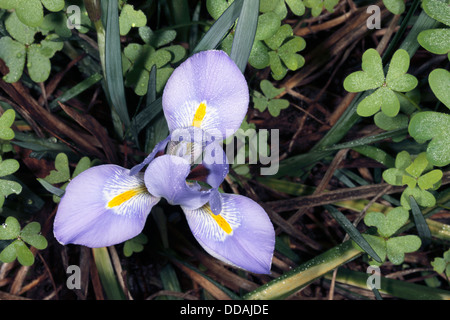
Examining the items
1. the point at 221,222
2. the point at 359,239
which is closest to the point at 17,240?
the point at 221,222

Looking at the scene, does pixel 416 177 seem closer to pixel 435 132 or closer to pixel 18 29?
Result: pixel 435 132

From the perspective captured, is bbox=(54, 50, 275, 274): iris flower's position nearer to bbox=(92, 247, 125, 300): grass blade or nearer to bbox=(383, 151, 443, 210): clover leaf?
bbox=(92, 247, 125, 300): grass blade

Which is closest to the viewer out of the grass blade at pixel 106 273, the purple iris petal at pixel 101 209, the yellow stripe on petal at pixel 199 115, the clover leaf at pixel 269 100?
the purple iris petal at pixel 101 209

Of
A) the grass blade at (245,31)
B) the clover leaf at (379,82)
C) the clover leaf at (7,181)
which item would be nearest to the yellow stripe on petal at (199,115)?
the grass blade at (245,31)

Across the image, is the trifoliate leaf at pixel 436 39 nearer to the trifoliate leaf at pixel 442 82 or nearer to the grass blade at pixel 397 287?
the trifoliate leaf at pixel 442 82

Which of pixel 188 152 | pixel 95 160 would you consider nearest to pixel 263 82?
pixel 188 152

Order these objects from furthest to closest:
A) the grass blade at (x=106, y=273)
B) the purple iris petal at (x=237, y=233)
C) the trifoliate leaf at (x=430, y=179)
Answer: the grass blade at (x=106, y=273), the trifoliate leaf at (x=430, y=179), the purple iris petal at (x=237, y=233)

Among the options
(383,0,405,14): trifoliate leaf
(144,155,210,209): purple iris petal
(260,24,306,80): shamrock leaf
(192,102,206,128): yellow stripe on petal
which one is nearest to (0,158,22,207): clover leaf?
(144,155,210,209): purple iris petal

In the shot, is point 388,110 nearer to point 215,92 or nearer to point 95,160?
point 215,92
